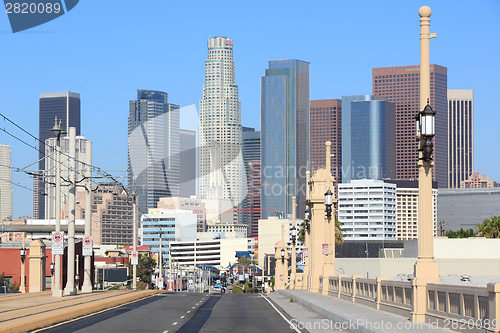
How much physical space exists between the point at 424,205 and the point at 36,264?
4439cm

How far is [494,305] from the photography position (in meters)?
15.5

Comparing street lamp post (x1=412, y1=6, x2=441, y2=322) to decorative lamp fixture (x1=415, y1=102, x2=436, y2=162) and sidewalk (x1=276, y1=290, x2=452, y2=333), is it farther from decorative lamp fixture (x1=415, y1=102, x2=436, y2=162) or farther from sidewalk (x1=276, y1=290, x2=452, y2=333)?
sidewalk (x1=276, y1=290, x2=452, y2=333)

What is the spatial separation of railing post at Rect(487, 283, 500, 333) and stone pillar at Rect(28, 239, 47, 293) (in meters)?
49.3

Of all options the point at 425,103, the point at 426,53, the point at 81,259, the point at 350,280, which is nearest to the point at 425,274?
the point at 425,103

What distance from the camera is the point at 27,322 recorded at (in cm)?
2522

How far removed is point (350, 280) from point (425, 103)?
52.2 feet

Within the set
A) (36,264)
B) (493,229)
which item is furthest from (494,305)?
(493,229)

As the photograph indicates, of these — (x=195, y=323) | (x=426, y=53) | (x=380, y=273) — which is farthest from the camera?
(x=380, y=273)

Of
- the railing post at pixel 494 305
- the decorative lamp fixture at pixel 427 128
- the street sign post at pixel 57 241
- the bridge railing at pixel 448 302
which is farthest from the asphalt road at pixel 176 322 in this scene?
the street sign post at pixel 57 241

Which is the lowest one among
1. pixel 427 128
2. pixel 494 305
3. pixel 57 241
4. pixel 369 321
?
pixel 369 321

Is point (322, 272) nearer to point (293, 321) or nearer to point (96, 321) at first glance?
point (293, 321)

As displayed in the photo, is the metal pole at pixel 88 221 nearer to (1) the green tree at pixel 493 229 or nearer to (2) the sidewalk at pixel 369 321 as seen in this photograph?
(2) the sidewalk at pixel 369 321

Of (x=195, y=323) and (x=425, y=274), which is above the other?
(x=425, y=274)

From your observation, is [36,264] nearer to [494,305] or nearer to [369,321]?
[369,321]
